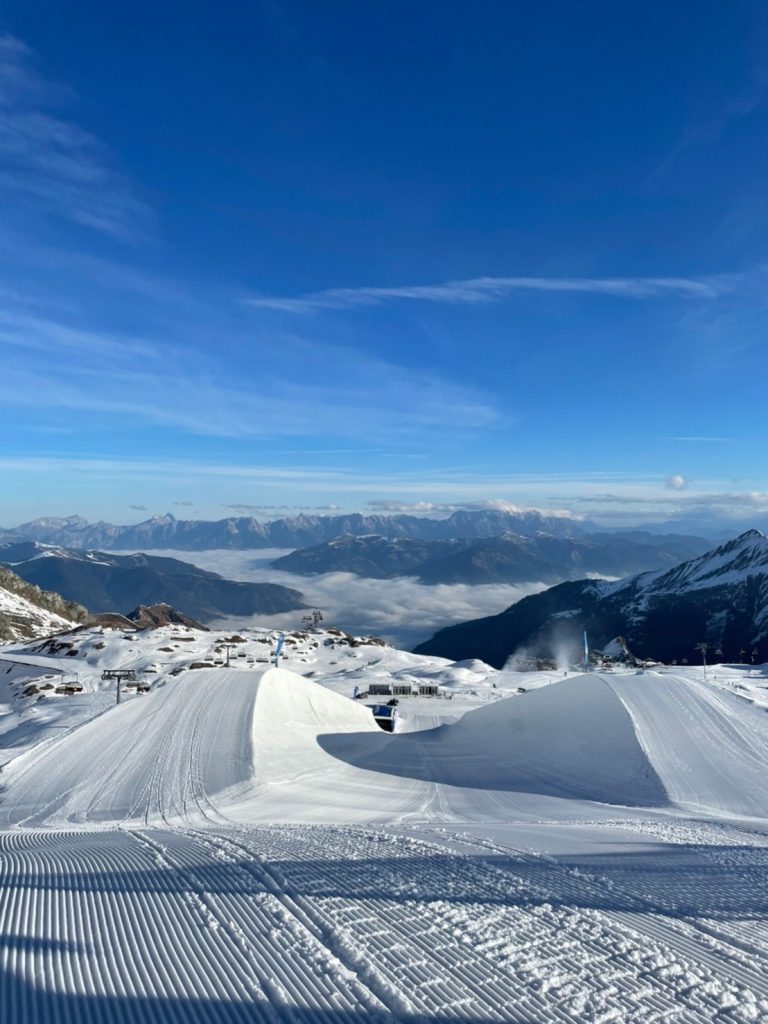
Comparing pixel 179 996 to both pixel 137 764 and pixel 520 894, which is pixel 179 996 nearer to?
pixel 520 894

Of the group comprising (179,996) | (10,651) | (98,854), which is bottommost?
(10,651)

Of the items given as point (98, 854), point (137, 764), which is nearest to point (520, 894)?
point (98, 854)

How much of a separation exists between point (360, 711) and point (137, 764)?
15841 millimetres

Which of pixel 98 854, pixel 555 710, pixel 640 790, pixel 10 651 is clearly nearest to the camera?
pixel 98 854

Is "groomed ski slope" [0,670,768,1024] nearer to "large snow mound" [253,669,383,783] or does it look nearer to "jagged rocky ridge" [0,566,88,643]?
"large snow mound" [253,669,383,783]

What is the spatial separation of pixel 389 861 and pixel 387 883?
1.54m

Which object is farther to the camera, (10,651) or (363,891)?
(10,651)

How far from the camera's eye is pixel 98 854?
11961 millimetres

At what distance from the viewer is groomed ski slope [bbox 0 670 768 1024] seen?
6.42 m

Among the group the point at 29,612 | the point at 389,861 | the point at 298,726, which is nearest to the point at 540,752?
the point at 298,726

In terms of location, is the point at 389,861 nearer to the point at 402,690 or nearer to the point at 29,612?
the point at 402,690

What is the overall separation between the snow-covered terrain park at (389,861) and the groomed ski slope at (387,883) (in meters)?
0.04

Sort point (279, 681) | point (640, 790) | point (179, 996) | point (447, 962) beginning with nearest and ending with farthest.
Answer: point (179, 996)
point (447, 962)
point (640, 790)
point (279, 681)

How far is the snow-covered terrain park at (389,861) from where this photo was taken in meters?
6.49
